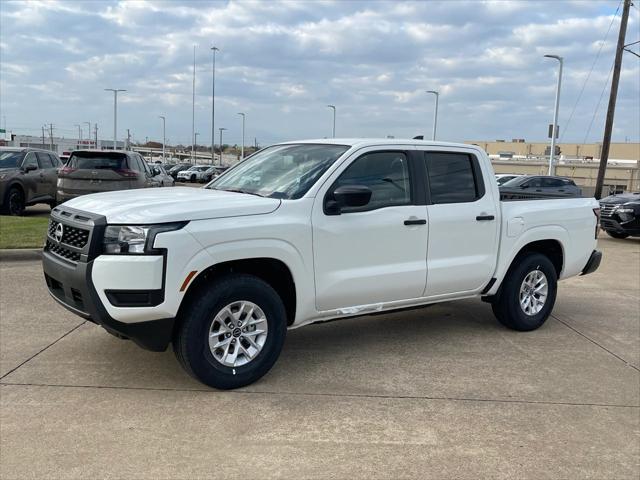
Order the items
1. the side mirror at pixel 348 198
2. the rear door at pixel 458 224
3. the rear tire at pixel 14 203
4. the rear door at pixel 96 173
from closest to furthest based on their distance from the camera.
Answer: the side mirror at pixel 348 198, the rear door at pixel 458 224, the rear door at pixel 96 173, the rear tire at pixel 14 203

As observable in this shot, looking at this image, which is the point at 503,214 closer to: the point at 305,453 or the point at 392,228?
the point at 392,228

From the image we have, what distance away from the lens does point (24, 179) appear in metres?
14.3

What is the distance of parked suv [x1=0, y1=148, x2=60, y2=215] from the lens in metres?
13.9

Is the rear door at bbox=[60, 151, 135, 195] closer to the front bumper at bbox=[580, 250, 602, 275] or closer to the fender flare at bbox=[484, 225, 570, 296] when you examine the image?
the fender flare at bbox=[484, 225, 570, 296]

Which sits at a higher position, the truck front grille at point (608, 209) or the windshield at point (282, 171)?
the windshield at point (282, 171)

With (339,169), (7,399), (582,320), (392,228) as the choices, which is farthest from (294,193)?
(582,320)

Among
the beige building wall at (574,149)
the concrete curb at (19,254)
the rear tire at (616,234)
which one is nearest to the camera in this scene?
the concrete curb at (19,254)

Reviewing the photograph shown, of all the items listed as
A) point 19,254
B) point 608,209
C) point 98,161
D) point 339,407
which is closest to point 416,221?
point 339,407

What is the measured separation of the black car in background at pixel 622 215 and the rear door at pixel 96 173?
11.6 m

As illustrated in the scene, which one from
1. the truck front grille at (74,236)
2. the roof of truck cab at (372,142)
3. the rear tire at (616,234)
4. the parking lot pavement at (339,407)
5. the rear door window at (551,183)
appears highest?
the roof of truck cab at (372,142)

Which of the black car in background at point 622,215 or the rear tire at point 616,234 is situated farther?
the rear tire at point 616,234

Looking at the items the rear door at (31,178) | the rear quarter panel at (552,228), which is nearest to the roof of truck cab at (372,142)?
the rear quarter panel at (552,228)

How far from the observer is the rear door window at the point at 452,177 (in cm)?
561

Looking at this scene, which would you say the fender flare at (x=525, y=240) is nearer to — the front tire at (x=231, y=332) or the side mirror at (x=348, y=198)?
the side mirror at (x=348, y=198)
